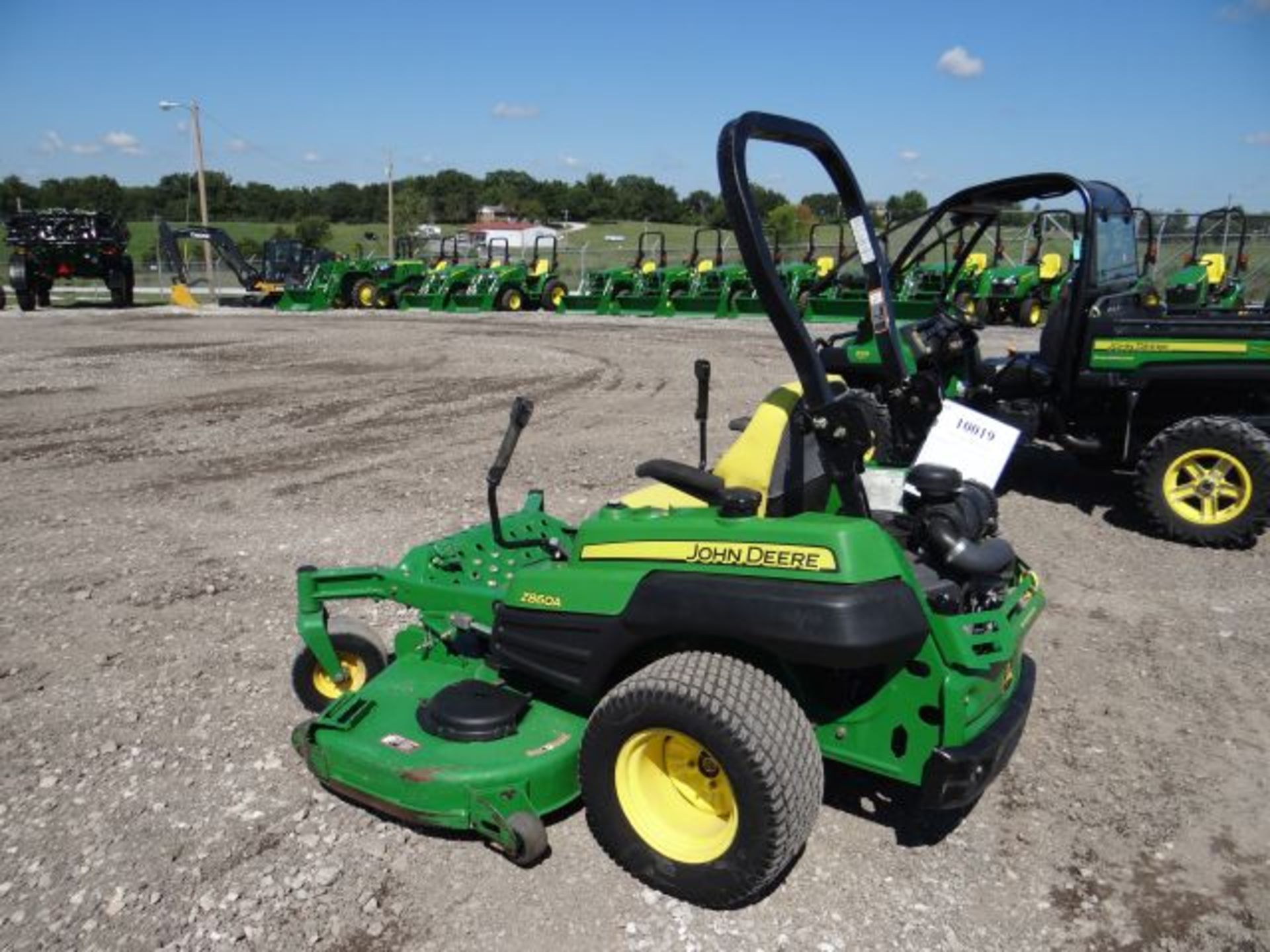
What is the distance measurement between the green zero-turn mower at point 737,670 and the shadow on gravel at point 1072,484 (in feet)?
12.5

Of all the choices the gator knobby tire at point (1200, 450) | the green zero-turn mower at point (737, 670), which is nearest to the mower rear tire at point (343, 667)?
the green zero-turn mower at point (737, 670)

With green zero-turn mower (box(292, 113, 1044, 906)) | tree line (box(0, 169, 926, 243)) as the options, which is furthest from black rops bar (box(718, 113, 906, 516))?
tree line (box(0, 169, 926, 243))

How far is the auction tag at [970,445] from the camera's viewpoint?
161 inches

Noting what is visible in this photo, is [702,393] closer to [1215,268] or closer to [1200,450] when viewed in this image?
[1200,450]

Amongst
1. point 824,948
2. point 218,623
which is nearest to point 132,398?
point 218,623

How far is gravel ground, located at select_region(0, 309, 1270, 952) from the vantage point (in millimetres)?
2660

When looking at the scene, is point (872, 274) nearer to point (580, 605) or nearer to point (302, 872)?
point (580, 605)

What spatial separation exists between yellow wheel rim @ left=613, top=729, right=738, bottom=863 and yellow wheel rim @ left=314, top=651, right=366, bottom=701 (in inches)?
57.0

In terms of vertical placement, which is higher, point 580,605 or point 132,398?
point 580,605

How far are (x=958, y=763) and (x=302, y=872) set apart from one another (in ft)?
6.09

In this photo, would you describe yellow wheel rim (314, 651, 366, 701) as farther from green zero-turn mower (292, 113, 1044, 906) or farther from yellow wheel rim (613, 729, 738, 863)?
yellow wheel rim (613, 729, 738, 863)

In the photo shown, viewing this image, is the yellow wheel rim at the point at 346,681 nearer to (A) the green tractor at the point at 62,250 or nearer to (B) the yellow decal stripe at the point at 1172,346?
(B) the yellow decal stripe at the point at 1172,346

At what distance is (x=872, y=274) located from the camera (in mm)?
3385

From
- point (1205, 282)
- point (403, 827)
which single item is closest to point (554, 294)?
point (1205, 282)
